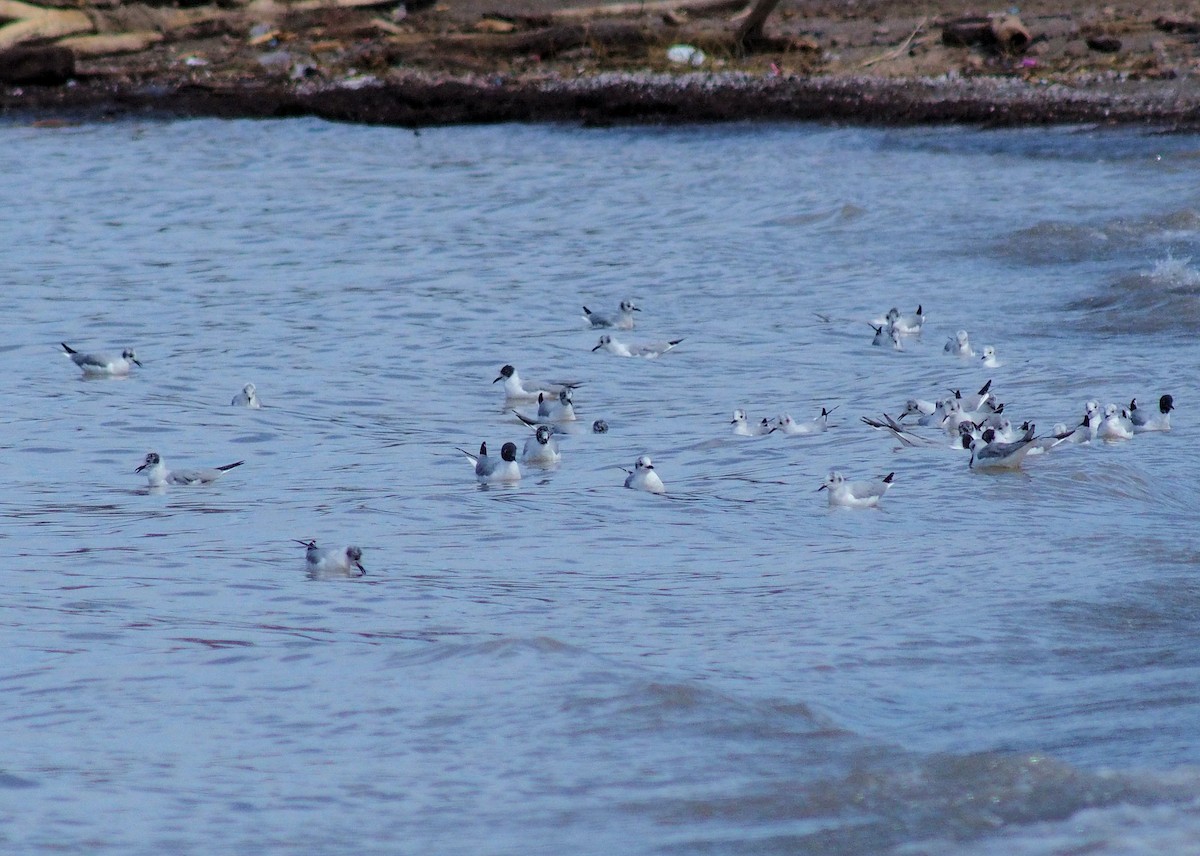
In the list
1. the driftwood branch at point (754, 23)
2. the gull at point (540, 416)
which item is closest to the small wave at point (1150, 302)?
the gull at point (540, 416)

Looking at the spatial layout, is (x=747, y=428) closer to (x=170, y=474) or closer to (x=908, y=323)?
(x=908, y=323)

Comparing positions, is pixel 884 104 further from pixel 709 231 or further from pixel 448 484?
pixel 448 484

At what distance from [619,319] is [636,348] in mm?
890

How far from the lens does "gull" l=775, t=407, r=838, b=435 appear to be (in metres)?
9.79

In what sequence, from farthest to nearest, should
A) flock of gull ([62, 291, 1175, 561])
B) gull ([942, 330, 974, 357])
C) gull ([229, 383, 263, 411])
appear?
gull ([942, 330, 974, 357]), gull ([229, 383, 263, 411]), flock of gull ([62, 291, 1175, 561])

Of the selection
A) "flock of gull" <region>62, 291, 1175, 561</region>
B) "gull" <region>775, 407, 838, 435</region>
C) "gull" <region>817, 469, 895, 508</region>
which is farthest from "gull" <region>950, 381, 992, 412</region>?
"gull" <region>817, 469, 895, 508</region>

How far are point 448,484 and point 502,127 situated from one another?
56.7 feet

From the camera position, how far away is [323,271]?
16.2 metres

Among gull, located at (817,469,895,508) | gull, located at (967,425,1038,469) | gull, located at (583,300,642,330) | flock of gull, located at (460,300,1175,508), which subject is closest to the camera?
gull, located at (817,469,895,508)

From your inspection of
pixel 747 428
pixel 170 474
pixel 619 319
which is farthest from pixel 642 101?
pixel 170 474

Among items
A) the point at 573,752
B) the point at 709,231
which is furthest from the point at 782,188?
the point at 573,752

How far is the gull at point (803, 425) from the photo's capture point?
9789 millimetres

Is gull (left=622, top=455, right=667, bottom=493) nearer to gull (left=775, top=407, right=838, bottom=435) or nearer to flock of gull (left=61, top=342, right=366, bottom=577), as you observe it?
gull (left=775, top=407, right=838, bottom=435)

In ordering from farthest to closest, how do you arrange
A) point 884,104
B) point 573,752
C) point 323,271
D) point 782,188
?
point 884,104 < point 782,188 < point 323,271 < point 573,752
